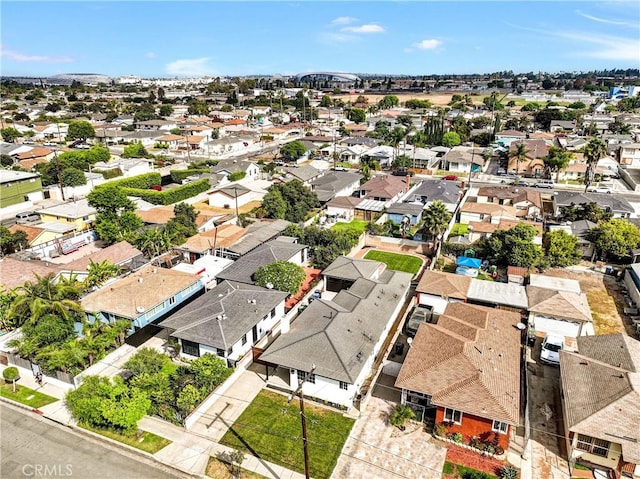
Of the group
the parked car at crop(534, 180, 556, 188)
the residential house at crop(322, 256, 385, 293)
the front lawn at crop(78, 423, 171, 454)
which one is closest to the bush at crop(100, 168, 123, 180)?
the residential house at crop(322, 256, 385, 293)

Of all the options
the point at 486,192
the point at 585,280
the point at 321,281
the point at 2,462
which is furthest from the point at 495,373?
the point at 486,192

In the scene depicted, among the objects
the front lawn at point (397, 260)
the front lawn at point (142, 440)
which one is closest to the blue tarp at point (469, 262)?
the front lawn at point (397, 260)

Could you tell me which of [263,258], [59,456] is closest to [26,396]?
[59,456]

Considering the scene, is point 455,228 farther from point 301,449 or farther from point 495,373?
point 301,449

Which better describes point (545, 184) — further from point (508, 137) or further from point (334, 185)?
point (508, 137)

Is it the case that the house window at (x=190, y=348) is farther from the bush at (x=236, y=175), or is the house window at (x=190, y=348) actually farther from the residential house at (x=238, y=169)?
the residential house at (x=238, y=169)

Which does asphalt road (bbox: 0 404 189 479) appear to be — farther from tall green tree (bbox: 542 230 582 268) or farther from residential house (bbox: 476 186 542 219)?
residential house (bbox: 476 186 542 219)
